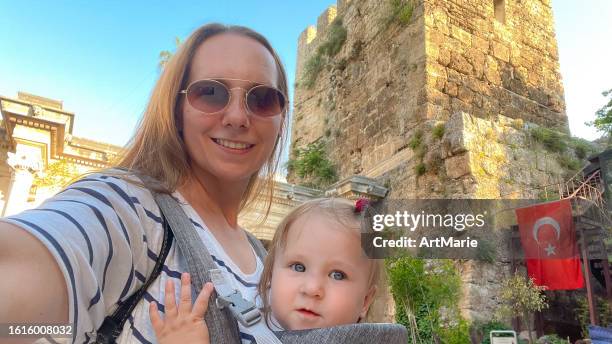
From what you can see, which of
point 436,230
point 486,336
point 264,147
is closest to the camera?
point 264,147

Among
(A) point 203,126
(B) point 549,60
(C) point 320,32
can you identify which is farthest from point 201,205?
(C) point 320,32

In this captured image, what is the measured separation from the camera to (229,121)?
1467mm

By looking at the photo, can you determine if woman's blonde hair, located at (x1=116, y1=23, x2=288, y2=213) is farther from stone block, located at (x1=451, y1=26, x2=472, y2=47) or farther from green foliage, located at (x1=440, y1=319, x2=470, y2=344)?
stone block, located at (x1=451, y1=26, x2=472, y2=47)

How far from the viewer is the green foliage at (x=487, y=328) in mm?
6109

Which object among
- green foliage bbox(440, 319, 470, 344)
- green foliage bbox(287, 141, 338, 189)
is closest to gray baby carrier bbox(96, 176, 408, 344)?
green foliage bbox(440, 319, 470, 344)

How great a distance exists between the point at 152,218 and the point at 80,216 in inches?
9.5

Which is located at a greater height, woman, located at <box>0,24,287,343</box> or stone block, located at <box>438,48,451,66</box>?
stone block, located at <box>438,48,451,66</box>

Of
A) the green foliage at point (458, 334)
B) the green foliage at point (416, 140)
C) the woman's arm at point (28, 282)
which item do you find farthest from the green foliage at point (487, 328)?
the woman's arm at point (28, 282)

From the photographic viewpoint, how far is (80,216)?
0.84 metres

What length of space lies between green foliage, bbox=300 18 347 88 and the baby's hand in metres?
12.2

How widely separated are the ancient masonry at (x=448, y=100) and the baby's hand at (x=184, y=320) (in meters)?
6.20

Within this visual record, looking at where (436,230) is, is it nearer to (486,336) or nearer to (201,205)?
(486,336)

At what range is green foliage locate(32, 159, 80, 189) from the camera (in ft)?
25.3

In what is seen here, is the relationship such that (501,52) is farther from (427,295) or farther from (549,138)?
(427,295)
